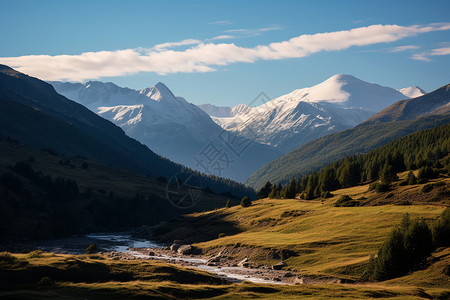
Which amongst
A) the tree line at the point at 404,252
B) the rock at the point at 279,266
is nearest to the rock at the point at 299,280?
the tree line at the point at 404,252

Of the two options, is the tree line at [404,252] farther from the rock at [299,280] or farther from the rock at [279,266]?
the rock at [279,266]

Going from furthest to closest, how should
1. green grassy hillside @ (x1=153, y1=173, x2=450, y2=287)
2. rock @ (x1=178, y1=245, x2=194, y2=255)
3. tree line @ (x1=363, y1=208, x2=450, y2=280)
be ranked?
rock @ (x1=178, y1=245, x2=194, y2=255) → green grassy hillside @ (x1=153, y1=173, x2=450, y2=287) → tree line @ (x1=363, y1=208, x2=450, y2=280)

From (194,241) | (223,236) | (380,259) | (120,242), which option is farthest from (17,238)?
(380,259)

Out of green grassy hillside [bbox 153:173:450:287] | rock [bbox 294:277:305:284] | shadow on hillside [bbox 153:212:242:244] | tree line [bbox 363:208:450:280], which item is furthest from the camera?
shadow on hillside [bbox 153:212:242:244]

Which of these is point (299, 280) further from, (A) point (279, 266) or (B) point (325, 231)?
(B) point (325, 231)

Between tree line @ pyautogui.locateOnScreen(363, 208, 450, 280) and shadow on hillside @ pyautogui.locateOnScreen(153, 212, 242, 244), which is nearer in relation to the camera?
tree line @ pyautogui.locateOnScreen(363, 208, 450, 280)

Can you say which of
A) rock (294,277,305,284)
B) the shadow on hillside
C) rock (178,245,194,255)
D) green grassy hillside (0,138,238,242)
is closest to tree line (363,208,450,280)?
rock (294,277,305,284)

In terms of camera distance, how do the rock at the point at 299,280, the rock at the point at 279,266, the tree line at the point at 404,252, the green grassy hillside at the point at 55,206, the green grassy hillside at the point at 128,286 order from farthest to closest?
1. the green grassy hillside at the point at 55,206
2. the rock at the point at 279,266
3. the rock at the point at 299,280
4. the tree line at the point at 404,252
5. the green grassy hillside at the point at 128,286

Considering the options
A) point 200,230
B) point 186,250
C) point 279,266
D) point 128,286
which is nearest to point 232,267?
point 279,266

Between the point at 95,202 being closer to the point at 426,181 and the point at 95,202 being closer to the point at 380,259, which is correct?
the point at 426,181

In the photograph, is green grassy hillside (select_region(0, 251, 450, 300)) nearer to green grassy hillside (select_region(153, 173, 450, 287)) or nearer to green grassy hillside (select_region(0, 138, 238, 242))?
green grassy hillside (select_region(153, 173, 450, 287))

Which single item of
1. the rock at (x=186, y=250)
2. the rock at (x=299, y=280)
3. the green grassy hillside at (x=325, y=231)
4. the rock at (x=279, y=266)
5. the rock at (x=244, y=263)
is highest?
the green grassy hillside at (x=325, y=231)

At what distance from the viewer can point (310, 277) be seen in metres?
63.8

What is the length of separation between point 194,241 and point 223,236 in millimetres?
9745
